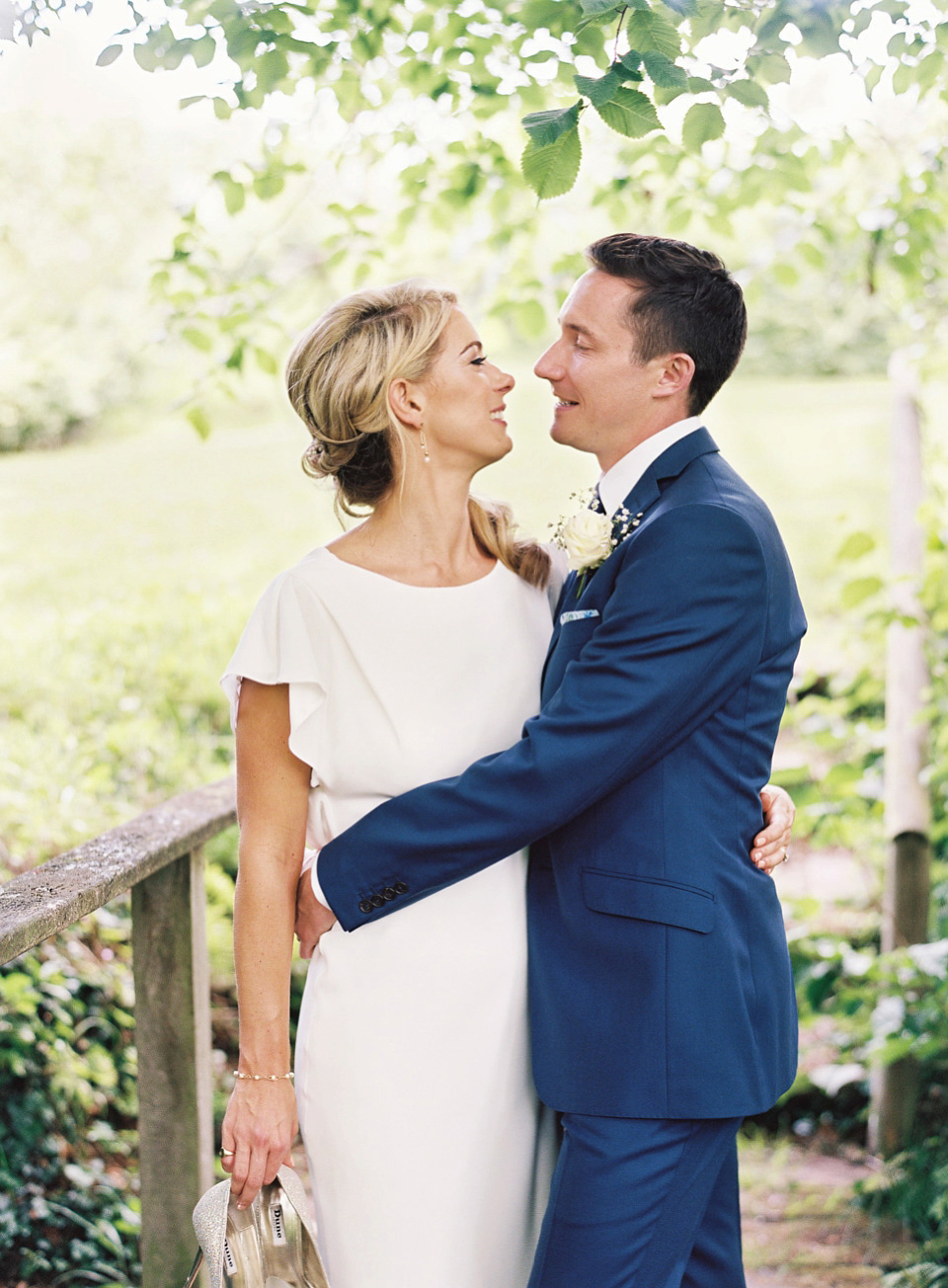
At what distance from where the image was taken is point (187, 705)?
5.12 m

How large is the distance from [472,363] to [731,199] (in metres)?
1.88

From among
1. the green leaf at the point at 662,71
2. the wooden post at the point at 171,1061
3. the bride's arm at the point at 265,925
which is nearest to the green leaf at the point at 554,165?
the green leaf at the point at 662,71

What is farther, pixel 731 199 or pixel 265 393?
pixel 265 393

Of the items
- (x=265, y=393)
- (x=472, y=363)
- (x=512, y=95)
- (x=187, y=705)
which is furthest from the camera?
(x=265, y=393)

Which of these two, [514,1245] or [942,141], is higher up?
[942,141]

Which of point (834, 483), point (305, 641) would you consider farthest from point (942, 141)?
point (834, 483)

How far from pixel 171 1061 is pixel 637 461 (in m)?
1.45

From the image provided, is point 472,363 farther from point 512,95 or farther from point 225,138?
point 225,138

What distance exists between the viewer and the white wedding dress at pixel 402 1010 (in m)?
1.77

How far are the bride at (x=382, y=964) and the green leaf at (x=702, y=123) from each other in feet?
2.03

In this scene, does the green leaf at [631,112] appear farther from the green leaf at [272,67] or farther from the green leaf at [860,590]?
the green leaf at [860,590]

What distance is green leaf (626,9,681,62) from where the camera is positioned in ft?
5.53

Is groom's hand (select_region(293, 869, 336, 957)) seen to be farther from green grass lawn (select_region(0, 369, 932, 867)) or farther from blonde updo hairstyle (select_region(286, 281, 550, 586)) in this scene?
green grass lawn (select_region(0, 369, 932, 867))

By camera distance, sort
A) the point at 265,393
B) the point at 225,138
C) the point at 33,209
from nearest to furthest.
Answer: the point at 33,209 < the point at 225,138 < the point at 265,393
